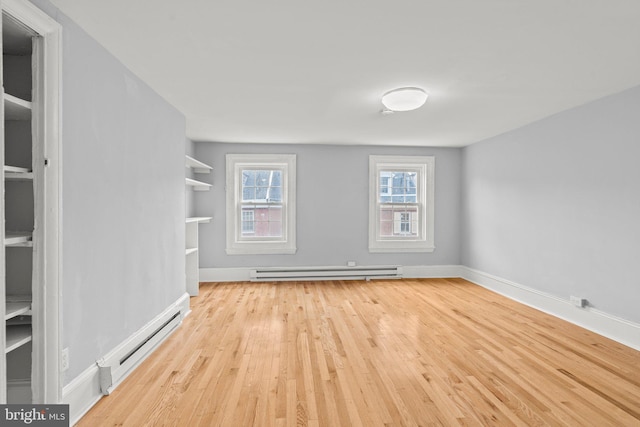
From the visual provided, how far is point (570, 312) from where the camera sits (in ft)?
11.6

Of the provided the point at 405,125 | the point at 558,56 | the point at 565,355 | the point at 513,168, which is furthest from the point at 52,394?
the point at 513,168

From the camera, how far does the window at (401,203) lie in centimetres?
571

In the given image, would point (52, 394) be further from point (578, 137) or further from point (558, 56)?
point (578, 137)

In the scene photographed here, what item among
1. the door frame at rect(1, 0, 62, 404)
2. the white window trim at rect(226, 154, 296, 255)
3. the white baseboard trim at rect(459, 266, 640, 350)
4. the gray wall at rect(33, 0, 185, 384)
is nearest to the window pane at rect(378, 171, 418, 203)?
the white window trim at rect(226, 154, 296, 255)

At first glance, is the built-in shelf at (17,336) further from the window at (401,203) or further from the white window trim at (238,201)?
the window at (401,203)

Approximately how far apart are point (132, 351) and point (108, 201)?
1.22 metres

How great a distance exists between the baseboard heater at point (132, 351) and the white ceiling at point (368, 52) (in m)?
2.22

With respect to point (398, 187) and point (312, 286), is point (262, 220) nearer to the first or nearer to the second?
point (312, 286)

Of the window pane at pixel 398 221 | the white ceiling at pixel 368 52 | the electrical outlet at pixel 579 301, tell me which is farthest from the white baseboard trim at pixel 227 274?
the electrical outlet at pixel 579 301

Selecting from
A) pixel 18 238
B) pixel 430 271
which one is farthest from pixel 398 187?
pixel 18 238

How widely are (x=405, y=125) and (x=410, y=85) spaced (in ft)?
4.69

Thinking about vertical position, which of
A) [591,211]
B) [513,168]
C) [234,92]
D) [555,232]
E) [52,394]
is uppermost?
[234,92]

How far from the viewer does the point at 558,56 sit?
7.68 ft

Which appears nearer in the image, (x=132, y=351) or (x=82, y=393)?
(x=82, y=393)
